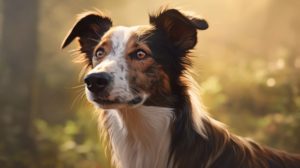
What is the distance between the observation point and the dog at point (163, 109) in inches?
159

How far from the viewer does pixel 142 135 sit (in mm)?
4195

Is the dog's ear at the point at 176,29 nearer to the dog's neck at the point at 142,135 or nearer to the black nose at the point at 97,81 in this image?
the dog's neck at the point at 142,135

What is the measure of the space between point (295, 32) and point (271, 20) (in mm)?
403

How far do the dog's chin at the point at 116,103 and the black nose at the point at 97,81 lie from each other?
9 centimetres

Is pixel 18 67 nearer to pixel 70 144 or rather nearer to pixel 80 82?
pixel 80 82

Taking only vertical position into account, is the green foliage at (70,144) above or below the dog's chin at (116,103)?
below

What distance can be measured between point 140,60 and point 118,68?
19 cm

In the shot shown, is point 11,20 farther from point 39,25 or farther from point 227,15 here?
point 227,15

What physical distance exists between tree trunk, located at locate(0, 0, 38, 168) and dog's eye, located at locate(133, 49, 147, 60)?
3.73 meters

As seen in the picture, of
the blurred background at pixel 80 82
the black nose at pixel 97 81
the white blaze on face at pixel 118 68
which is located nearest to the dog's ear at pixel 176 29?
the white blaze on face at pixel 118 68

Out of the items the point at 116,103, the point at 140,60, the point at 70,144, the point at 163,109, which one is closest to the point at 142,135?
the point at 163,109

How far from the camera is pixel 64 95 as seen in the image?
871cm

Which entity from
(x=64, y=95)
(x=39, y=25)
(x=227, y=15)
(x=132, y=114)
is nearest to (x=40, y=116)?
(x=64, y=95)

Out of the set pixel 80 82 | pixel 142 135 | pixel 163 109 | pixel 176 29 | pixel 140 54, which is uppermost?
pixel 176 29
